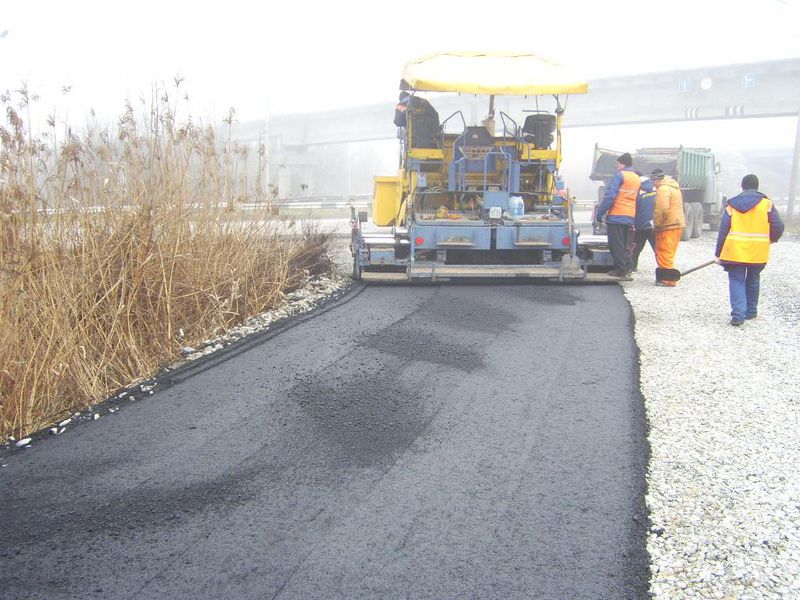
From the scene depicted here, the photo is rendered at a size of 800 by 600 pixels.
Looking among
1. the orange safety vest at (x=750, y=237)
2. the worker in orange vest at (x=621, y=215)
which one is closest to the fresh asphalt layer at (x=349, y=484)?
the orange safety vest at (x=750, y=237)

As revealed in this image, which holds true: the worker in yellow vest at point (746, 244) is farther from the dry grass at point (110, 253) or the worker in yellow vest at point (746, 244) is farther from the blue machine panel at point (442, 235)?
the dry grass at point (110, 253)

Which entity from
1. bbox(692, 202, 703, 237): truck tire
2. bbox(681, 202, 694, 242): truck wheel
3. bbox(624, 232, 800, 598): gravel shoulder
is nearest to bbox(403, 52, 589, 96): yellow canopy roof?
bbox(624, 232, 800, 598): gravel shoulder

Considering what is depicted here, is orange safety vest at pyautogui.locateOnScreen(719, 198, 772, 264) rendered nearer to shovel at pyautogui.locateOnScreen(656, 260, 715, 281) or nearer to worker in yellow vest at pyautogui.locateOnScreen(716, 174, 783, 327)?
worker in yellow vest at pyautogui.locateOnScreen(716, 174, 783, 327)

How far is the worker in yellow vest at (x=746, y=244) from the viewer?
6.81 meters

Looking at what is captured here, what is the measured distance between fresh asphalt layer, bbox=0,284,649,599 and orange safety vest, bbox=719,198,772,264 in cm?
207

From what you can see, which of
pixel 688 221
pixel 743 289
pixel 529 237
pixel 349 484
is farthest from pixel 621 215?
pixel 688 221

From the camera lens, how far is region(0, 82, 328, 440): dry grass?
442 cm

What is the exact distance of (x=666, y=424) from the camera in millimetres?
4262

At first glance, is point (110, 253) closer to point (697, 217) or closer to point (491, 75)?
point (491, 75)

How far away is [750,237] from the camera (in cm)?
688

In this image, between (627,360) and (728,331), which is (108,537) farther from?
(728,331)

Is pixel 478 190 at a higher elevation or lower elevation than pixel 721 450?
higher

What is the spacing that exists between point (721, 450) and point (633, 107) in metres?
27.2

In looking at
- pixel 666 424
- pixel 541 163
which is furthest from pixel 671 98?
pixel 666 424
